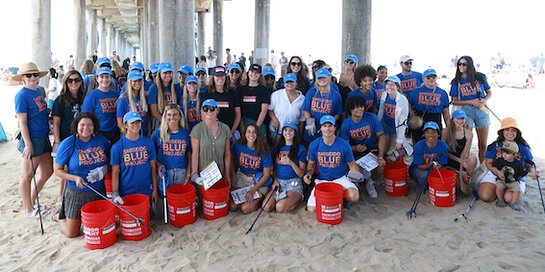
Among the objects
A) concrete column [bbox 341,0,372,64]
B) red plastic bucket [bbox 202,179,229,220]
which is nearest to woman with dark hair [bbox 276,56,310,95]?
red plastic bucket [bbox 202,179,229,220]

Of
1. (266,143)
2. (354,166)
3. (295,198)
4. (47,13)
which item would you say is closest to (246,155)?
(266,143)

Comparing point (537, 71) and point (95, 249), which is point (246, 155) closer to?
point (95, 249)

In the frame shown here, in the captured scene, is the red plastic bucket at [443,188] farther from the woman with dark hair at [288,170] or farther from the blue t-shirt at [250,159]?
the blue t-shirt at [250,159]

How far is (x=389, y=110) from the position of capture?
22.0 feet

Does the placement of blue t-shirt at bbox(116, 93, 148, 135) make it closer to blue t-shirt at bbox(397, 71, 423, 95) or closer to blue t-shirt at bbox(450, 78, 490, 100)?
blue t-shirt at bbox(397, 71, 423, 95)

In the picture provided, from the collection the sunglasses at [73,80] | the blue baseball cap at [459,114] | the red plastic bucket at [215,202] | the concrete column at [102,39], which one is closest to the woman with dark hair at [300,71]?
the red plastic bucket at [215,202]

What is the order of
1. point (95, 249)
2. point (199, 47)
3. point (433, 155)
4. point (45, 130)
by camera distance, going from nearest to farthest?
point (95, 249), point (45, 130), point (433, 155), point (199, 47)

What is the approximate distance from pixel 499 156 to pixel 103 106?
586 centimetres

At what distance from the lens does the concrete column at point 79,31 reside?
69.5 feet

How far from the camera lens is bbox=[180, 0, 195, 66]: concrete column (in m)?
9.04

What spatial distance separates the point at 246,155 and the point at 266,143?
1.22 ft

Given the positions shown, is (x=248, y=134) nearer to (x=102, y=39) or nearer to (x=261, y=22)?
(x=261, y=22)

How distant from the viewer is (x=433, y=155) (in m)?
6.36

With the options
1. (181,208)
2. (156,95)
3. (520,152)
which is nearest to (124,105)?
(156,95)
